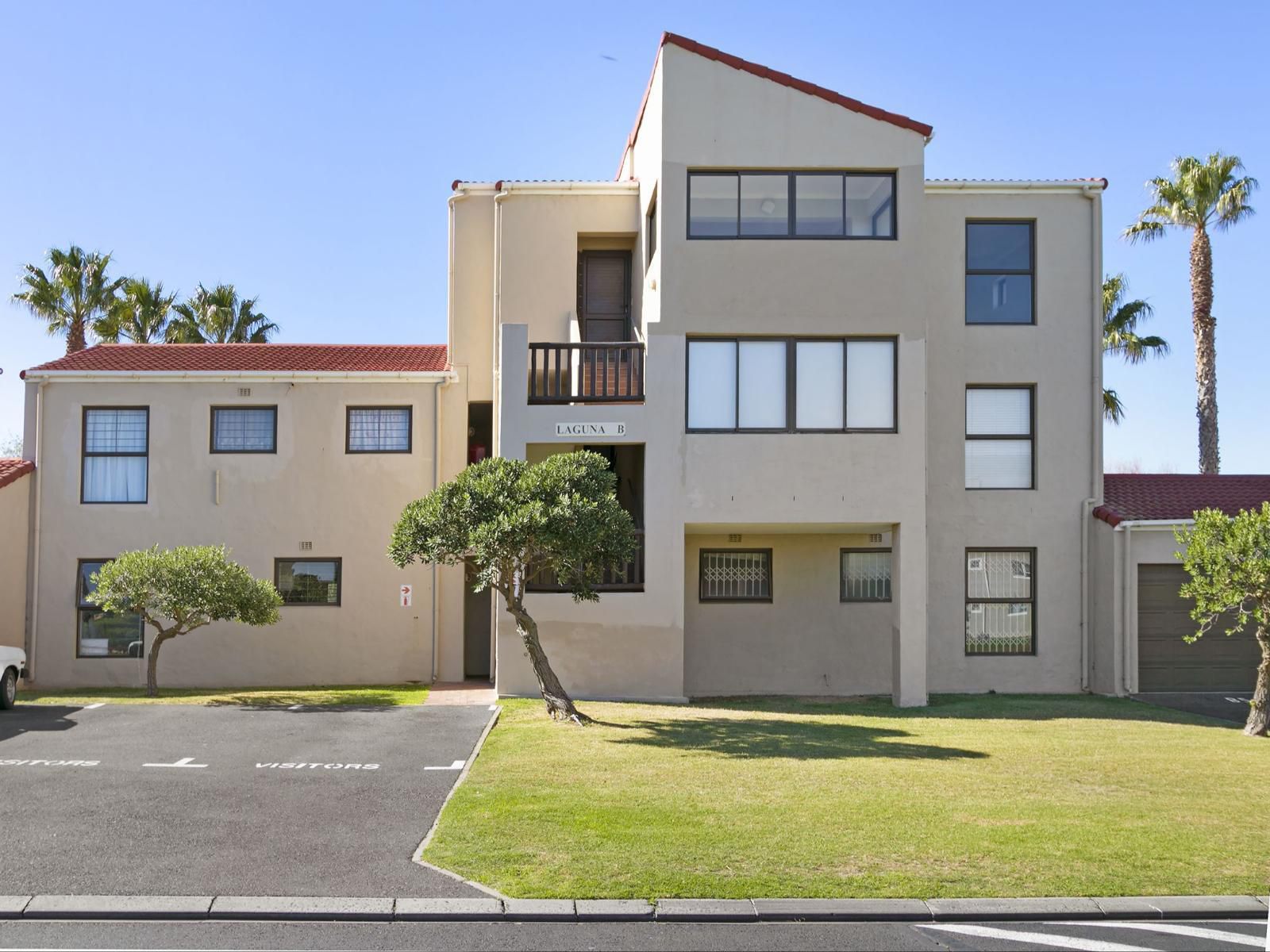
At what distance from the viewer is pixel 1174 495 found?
2084cm

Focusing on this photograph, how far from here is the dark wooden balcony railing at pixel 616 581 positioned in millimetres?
18078

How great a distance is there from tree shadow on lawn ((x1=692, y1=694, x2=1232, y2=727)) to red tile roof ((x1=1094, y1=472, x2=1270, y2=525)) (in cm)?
331

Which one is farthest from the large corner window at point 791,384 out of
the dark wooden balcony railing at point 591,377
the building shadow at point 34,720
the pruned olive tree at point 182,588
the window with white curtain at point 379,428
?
the building shadow at point 34,720

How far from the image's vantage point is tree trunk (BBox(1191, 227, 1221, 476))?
1300 inches

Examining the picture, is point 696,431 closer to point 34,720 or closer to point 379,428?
point 379,428

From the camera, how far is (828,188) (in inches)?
725

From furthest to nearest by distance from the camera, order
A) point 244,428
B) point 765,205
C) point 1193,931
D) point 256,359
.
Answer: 1. point 256,359
2. point 244,428
3. point 765,205
4. point 1193,931

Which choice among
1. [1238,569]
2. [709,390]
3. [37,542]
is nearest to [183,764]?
[709,390]

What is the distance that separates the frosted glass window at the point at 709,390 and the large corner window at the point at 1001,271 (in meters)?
5.21

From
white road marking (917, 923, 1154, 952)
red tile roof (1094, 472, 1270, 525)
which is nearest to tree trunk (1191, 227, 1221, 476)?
red tile roof (1094, 472, 1270, 525)

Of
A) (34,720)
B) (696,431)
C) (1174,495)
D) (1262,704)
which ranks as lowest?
(34,720)

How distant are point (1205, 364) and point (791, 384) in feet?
69.5

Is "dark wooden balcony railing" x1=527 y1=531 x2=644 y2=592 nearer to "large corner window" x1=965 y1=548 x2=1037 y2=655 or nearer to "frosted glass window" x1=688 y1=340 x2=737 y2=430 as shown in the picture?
"frosted glass window" x1=688 y1=340 x2=737 y2=430

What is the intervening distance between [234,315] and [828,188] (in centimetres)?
2572
